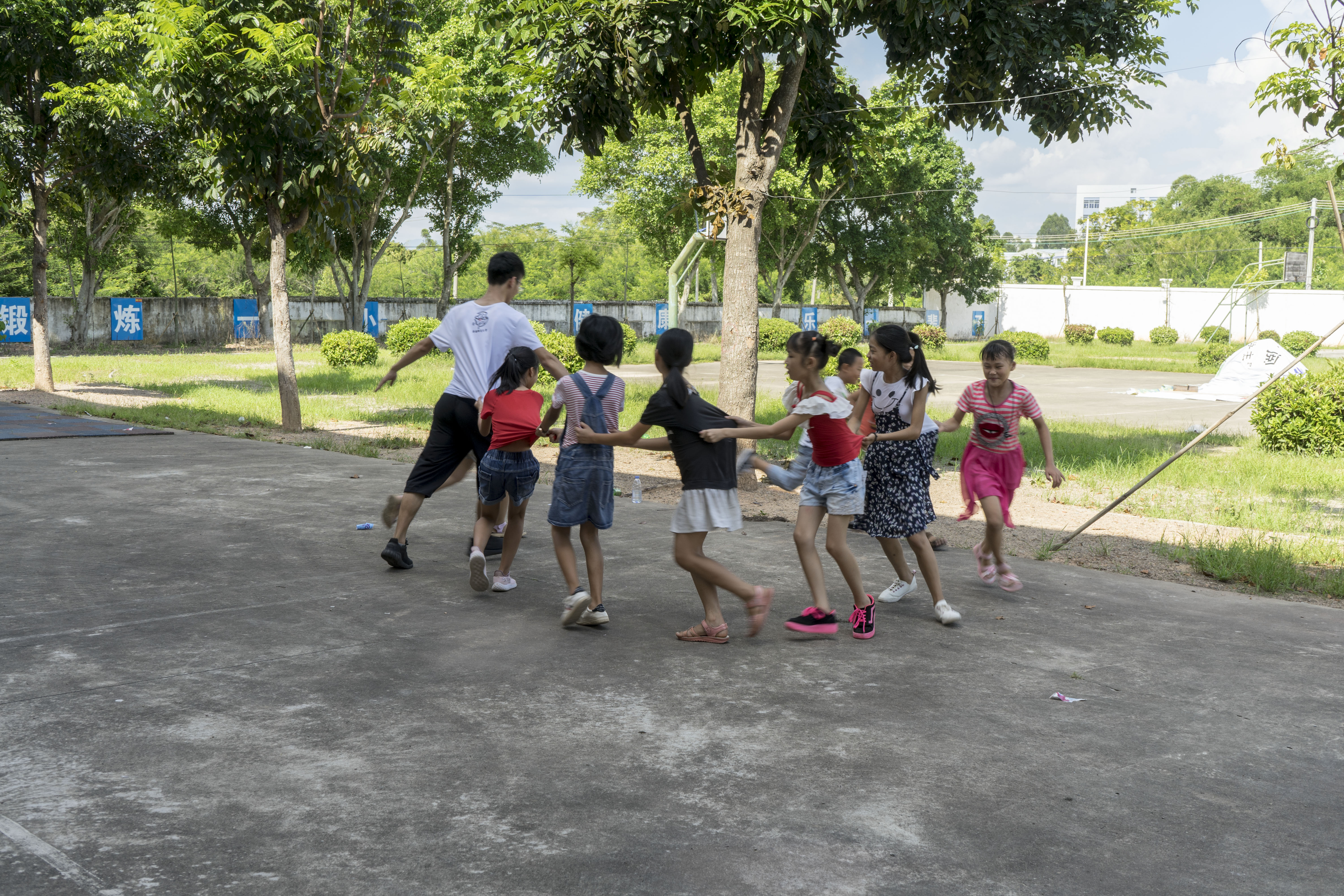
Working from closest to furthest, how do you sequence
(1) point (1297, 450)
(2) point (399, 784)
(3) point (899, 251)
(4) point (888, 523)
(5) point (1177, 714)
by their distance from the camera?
(2) point (399, 784)
(5) point (1177, 714)
(4) point (888, 523)
(1) point (1297, 450)
(3) point (899, 251)

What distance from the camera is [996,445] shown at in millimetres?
6082

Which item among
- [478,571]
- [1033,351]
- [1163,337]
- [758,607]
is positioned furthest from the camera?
[1163,337]

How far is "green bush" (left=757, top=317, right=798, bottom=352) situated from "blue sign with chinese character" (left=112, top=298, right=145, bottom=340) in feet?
70.2

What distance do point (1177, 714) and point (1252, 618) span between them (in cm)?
193

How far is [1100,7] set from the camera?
9.74 meters

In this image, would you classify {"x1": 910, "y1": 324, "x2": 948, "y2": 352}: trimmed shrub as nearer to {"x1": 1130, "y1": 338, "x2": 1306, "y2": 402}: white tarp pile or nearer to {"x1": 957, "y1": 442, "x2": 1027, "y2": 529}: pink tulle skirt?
{"x1": 1130, "y1": 338, "x2": 1306, "y2": 402}: white tarp pile

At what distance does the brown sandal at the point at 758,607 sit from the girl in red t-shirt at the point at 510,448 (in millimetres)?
1312

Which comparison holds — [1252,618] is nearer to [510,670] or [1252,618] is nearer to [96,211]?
[510,670]

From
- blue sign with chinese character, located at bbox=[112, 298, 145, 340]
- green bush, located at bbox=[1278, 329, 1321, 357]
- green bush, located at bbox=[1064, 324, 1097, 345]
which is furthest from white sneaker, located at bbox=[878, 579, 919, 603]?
green bush, located at bbox=[1064, 324, 1097, 345]

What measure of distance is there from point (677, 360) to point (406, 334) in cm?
2485

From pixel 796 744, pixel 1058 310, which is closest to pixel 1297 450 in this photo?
pixel 796 744

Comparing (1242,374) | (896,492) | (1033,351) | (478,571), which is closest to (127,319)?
(1033,351)

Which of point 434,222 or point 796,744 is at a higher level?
point 434,222

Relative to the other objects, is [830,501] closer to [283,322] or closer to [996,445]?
[996,445]
